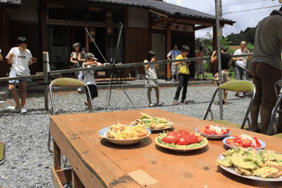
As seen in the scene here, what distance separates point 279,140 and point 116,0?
10757 mm

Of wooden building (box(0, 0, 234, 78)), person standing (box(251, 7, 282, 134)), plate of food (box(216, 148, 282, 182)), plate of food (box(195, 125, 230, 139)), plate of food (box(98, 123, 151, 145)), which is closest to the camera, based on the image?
plate of food (box(216, 148, 282, 182))

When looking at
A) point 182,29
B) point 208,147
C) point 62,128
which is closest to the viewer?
point 208,147

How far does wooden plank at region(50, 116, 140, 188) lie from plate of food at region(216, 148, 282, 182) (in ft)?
1.21

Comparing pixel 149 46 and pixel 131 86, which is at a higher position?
pixel 149 46

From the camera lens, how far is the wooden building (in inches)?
384

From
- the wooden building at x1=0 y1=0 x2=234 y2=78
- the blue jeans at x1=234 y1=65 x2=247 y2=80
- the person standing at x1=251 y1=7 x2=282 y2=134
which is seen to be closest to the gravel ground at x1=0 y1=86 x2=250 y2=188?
the blue jeans at x1=234 y1=65 x2=247 y2=80

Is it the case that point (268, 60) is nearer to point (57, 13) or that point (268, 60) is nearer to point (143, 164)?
point (143, 164)

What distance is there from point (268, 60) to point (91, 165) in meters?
2.72

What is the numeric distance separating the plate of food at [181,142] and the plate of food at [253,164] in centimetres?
19

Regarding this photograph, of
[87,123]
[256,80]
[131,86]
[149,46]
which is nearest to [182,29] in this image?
[149,46]

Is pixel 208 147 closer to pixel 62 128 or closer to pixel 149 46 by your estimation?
pixel 62 128

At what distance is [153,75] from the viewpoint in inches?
248

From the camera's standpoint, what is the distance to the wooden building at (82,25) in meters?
9.76

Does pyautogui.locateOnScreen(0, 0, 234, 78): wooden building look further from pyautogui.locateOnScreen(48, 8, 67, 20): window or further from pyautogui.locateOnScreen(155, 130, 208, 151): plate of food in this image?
pyautogui.locateOnScreen(155, 130, 208, 151): plate of food
